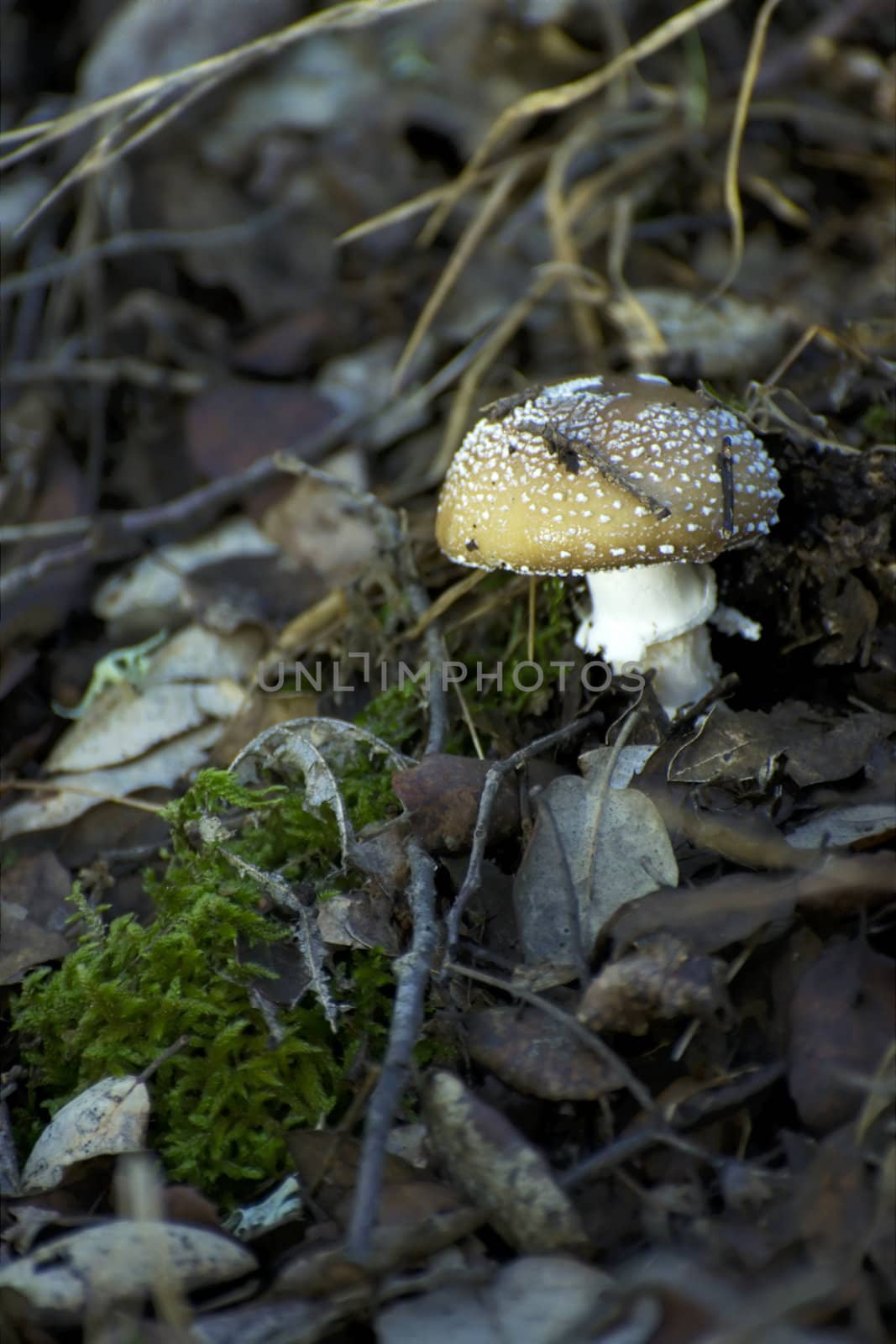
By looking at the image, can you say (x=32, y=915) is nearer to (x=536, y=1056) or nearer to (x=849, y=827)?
(x=536, y=1056)

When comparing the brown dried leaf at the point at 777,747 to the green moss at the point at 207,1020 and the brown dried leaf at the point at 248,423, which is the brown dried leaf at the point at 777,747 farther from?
the brown dried leaf at the point at 248,423

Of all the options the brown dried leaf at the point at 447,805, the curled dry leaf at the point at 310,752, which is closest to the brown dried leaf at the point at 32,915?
the curled dry leaf at the point at 310,752

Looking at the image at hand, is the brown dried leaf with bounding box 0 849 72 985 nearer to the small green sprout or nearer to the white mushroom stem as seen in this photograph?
the small green sprout

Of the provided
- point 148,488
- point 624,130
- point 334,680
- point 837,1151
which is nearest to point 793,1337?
point 837,1151

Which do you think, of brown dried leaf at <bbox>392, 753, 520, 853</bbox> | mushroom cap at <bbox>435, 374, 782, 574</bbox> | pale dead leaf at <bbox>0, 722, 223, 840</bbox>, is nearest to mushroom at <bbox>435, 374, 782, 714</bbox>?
mushroom cap at <bbox>435, 374, 782, 574</bbox>

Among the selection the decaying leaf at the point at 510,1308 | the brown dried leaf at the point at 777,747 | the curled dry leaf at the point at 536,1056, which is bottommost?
the decaying leaf at the point at 510,1308

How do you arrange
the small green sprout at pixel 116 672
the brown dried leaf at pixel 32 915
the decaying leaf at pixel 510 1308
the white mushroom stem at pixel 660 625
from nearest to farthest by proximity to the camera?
the decaying leaf at pixel 510 1308 < the brown dried leaf at pixel 32 915 < the white mushroom stem at pixel 660 625 < the small green sprout at pixel 116 672
